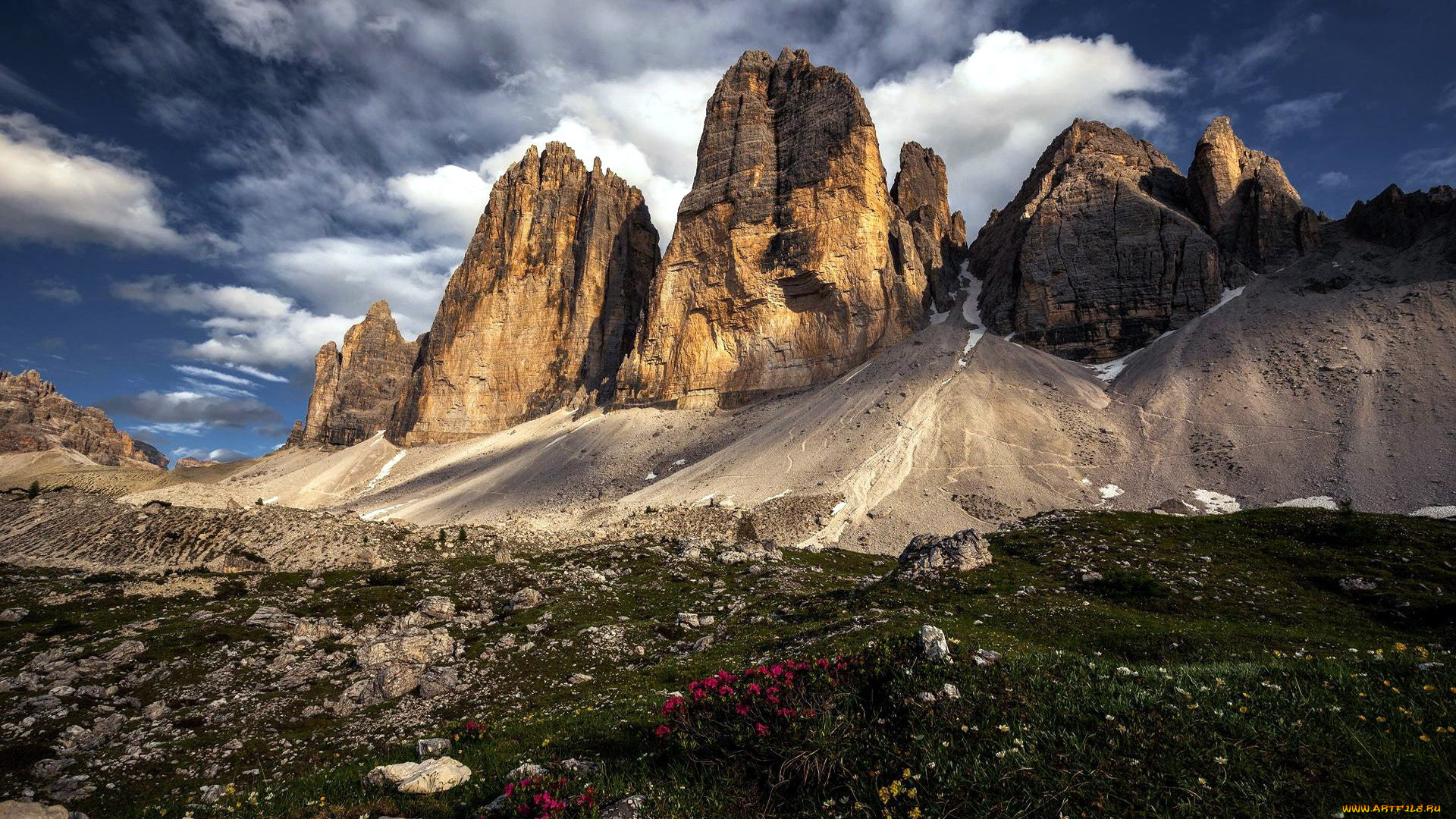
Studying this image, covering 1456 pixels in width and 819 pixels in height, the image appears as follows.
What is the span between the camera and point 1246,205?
11256 centimetres

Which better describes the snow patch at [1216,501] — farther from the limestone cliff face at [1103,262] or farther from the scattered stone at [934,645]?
the scattered stone at [934,645]

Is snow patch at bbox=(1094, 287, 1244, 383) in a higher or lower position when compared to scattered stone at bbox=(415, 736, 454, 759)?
higher

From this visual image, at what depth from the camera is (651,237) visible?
172250mm

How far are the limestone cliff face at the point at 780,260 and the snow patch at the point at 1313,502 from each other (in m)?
63.3

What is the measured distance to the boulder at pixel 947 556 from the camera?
2881cm

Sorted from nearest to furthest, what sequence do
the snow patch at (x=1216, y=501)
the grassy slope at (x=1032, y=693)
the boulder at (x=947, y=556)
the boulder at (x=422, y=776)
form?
the grassy slope at (x=1032, y=693) → the boulder at (x=422, y=776) → the boulder at (x=947, y=556) → the snow patch at (x=1216, y=501)

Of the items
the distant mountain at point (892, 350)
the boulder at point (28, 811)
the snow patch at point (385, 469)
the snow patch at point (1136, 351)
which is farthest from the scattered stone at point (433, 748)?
the snow patch at point (385, 469)

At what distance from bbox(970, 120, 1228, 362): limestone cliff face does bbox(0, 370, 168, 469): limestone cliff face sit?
255 metres

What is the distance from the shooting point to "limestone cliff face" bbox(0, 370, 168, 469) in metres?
166

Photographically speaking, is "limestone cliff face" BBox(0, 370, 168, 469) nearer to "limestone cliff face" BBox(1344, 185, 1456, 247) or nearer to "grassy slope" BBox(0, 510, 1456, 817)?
"grassy slope" BBox(0, 510, 1456, 817)

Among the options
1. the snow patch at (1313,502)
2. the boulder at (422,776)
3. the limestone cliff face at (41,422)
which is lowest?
the snow patch at (1313,502)

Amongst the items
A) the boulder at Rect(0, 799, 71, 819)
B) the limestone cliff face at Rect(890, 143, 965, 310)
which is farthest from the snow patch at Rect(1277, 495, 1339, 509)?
the limestone cliff face at Rect(890, 143, 965, 310)

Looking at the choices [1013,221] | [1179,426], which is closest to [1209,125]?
[1013,221]

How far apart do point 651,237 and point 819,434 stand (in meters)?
110
